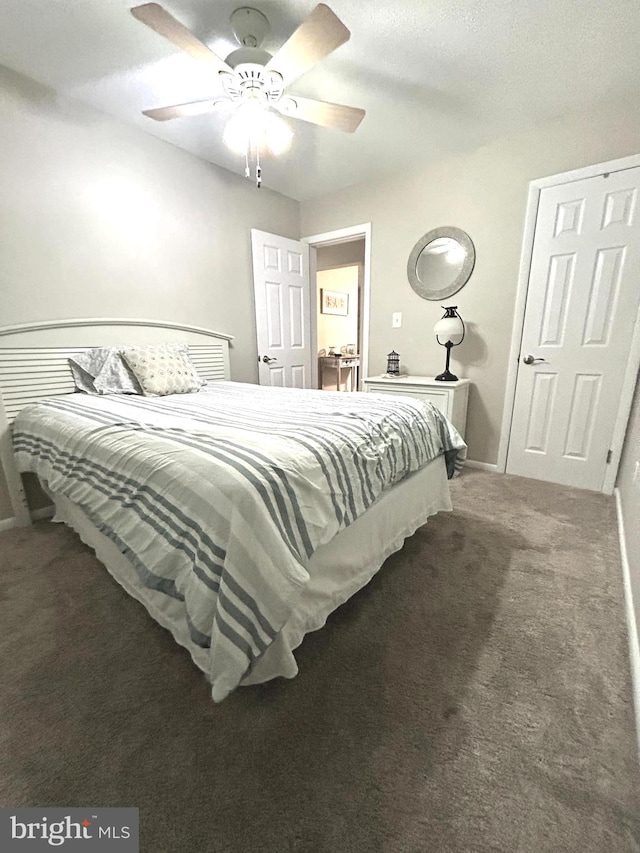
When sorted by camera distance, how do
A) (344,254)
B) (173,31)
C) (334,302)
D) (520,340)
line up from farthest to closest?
(334,302) → (344,254) → (520,340) → (173,31)

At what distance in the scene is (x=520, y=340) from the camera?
2.67 metres

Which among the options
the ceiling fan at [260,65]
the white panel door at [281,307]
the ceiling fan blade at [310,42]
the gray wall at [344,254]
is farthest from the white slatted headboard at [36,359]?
the gray wall at [344,254]

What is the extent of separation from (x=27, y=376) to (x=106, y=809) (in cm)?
209

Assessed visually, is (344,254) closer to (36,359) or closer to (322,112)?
(322,112)

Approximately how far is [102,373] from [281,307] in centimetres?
185

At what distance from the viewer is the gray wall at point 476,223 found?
230cm

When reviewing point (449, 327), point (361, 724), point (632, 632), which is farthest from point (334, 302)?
point (361, 724)

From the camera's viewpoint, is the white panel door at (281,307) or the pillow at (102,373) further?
the white panel door at (281,307)

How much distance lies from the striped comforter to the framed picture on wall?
15.8 ft

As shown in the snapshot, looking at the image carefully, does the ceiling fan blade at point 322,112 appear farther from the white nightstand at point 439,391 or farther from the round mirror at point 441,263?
the white nightstand at point 439,391

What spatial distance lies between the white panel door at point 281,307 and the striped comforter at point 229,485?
1.84m

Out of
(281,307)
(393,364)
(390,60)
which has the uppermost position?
(390,60)

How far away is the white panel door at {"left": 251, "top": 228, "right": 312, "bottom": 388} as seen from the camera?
3324mm

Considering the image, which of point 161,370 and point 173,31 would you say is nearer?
point 173,31
